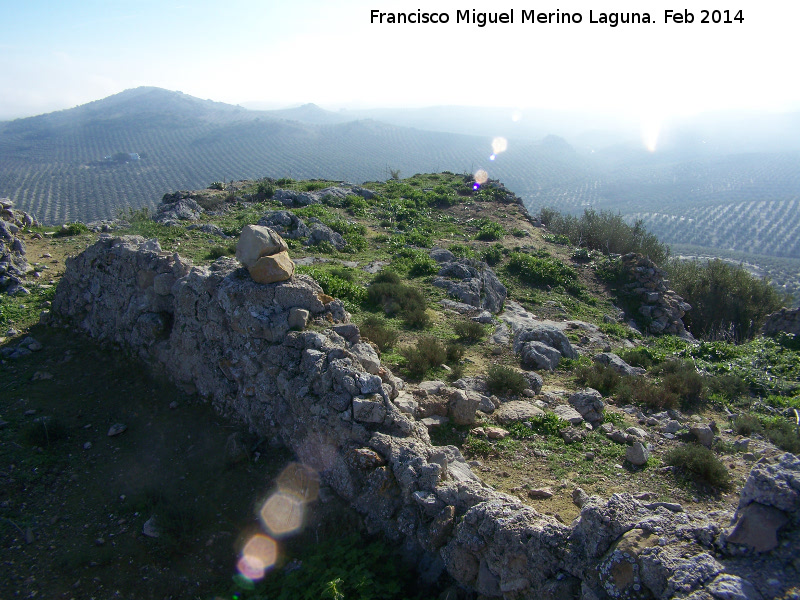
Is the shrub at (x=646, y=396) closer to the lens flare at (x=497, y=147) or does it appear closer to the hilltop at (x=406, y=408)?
the hilltop at (x=406, y=408)

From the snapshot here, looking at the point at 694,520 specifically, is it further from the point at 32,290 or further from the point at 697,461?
the point at 32,290

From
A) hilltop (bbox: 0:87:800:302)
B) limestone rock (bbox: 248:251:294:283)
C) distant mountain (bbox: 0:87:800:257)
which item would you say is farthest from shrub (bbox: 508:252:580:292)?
distant mountain (bbox: 0:87:800:257)

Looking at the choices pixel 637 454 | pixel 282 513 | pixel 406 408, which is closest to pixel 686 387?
pixel 637 454

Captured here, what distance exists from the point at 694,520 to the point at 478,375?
520cm

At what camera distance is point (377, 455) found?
5680mm

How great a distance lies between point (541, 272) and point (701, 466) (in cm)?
1215

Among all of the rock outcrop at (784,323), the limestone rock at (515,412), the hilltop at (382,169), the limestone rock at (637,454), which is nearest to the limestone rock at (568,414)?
the limestone rock at (515,412)

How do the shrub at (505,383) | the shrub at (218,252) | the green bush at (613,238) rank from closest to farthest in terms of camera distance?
the shrub at (505,383)
the shrub at (218,252)
the green bush at (613,238)

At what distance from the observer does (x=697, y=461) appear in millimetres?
6160

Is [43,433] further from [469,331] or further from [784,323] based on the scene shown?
[784,323]

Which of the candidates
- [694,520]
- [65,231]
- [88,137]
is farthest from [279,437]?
[88,137]

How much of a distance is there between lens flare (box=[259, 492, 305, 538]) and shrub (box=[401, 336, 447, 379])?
3319 millimetres

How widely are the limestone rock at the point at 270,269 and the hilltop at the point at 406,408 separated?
109 centimetres

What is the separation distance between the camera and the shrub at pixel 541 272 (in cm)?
1764
